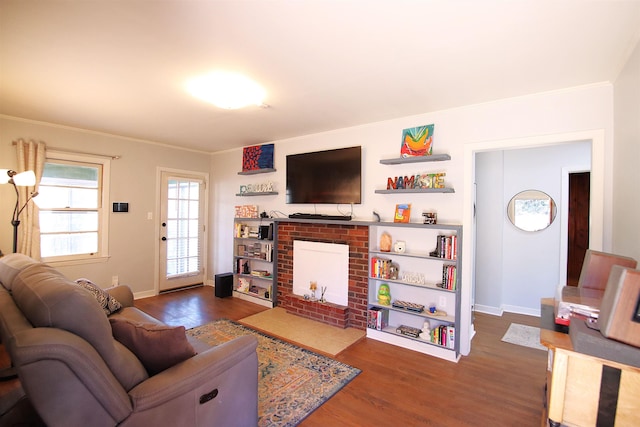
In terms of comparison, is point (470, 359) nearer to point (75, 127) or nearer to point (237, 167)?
point (237, 167)

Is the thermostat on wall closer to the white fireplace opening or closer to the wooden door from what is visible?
the white fireplace opening

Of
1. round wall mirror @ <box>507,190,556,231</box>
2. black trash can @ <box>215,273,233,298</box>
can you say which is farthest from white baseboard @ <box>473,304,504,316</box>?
black trash can @ <box>215,273,233,298</box>

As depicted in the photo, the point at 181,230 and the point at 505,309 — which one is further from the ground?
the point at 181,230

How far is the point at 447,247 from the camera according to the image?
3029mm

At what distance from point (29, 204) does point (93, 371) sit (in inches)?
149

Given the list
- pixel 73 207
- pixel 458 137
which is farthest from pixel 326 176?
pixel 73 207

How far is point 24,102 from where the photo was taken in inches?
124

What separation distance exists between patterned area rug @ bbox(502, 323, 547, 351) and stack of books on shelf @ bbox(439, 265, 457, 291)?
3.54 feet

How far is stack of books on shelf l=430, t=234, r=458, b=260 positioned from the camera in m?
2.99

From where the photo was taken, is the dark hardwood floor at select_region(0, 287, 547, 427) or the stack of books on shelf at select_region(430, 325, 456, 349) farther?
the stack of books on shelf at select_region(430, 325, 456, 349)

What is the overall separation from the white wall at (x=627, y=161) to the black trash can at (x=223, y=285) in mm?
4667

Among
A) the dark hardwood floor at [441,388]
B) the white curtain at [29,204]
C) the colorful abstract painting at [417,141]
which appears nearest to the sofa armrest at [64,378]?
the dark hardwood floor at [441,388]

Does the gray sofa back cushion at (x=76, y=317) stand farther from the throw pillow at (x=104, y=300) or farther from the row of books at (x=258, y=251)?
the row of books at (x=258, y=251)

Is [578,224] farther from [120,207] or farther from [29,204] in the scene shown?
[29,204]
